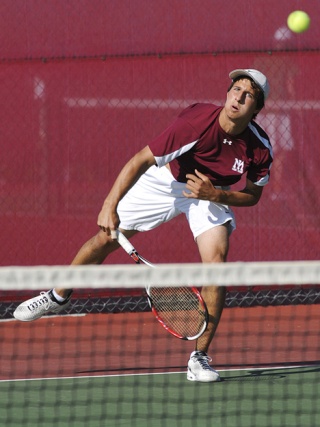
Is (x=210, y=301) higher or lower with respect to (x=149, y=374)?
higher

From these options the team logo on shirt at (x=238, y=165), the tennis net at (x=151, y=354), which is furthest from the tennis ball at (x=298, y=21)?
the team logo on shirt at (x=238, y=165)

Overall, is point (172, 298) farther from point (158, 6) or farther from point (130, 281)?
point (158, 6)

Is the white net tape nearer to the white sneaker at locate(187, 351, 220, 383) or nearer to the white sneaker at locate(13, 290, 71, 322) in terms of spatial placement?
the white sneaker at locate(187, 351, 220, 383)

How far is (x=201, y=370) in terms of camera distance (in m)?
5.28

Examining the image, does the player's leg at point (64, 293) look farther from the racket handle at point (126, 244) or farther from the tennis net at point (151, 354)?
the racket handle at point (126, 244)

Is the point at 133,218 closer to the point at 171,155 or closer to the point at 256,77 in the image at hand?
the point at 171,155

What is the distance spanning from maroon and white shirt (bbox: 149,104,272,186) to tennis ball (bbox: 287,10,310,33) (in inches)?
99.6

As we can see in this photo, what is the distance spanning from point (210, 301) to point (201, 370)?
0.37 meters

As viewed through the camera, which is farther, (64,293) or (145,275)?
(64,293)

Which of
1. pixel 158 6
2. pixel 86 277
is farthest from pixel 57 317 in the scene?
pixel 86 277

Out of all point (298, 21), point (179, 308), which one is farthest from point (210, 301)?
point (298, 21)

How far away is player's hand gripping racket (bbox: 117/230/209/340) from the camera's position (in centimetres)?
532

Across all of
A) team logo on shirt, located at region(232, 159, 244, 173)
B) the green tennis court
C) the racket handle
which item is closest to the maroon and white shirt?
team logo on shirt, located at region(232, 159, 244, 173)

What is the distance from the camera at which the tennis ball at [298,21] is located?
7.90m
